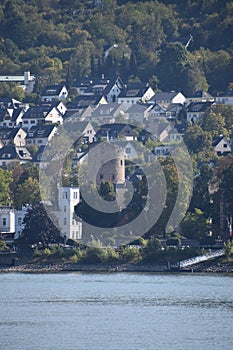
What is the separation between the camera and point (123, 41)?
120562 millimetres

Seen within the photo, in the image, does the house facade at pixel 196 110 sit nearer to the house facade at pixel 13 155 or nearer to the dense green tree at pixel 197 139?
the dense green tree at pixel 197 139

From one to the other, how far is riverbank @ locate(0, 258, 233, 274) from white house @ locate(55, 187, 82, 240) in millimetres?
4078

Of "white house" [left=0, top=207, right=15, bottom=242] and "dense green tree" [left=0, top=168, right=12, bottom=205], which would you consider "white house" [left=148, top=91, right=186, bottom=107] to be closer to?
"dense green tree" [left=0, top=168, right=12, bottom=205]

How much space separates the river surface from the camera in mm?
41781

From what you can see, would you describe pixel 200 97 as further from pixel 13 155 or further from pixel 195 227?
pixel 195 227

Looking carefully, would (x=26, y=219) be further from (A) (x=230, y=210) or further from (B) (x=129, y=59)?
(B) (x=129, y=59)

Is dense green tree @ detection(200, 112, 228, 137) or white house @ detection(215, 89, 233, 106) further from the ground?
white house @ detection(215, 89, 233, 106)

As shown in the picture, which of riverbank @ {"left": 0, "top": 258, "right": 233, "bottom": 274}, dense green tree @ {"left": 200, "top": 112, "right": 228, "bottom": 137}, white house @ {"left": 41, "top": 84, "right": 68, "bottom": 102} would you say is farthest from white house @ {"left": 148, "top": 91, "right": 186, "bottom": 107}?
riverbank @ {"left": 0, "top": 258, "right": 233, "bottom": 274}

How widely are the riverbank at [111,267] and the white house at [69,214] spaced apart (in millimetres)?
4078

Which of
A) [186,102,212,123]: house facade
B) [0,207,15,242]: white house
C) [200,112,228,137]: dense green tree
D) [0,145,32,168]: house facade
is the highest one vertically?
[186,102,212,123]: house facade

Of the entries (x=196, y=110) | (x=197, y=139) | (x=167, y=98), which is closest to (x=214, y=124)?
(x=197, y=139)

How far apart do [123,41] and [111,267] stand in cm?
5952

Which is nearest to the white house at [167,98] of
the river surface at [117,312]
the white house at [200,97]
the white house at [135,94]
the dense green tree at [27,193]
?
the white house at [200,97]

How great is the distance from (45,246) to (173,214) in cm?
464
